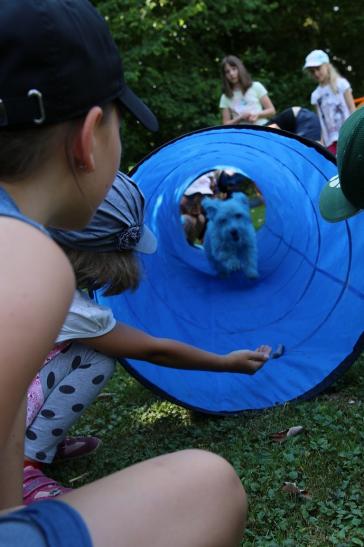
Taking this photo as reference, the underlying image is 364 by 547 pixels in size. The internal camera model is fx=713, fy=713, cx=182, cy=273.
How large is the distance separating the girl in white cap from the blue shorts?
638 cm

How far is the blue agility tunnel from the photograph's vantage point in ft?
11.3

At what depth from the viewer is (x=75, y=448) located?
3061mm

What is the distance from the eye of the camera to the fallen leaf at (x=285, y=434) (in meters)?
2.83

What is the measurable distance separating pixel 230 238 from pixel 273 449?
3.33 m

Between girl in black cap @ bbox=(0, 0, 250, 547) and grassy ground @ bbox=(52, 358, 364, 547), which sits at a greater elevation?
girl in black cap @ bbox=(0, 0, 250, 547)

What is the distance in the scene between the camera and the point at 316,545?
2.05 meters

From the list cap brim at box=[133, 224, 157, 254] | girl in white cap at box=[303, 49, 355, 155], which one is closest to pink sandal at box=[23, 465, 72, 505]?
cap brim at box=[133, 224, 157, 254]

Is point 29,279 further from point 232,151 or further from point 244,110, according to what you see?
point 244,110

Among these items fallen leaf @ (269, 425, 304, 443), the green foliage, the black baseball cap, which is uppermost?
the black baseball cap

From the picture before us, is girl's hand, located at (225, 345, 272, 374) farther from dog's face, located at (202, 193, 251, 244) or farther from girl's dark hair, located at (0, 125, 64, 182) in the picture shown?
dog's face, located at (202, 193, 251, 244)

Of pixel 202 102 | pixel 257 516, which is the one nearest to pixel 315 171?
pixel 257 516


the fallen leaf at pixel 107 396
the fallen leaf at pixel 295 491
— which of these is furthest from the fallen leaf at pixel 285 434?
the fallen leaf at pixel 107 396

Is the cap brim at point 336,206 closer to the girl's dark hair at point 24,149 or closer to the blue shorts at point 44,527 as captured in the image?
the girl's dark hair at point 24,149

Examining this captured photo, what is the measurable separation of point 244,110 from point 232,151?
3.40 m
